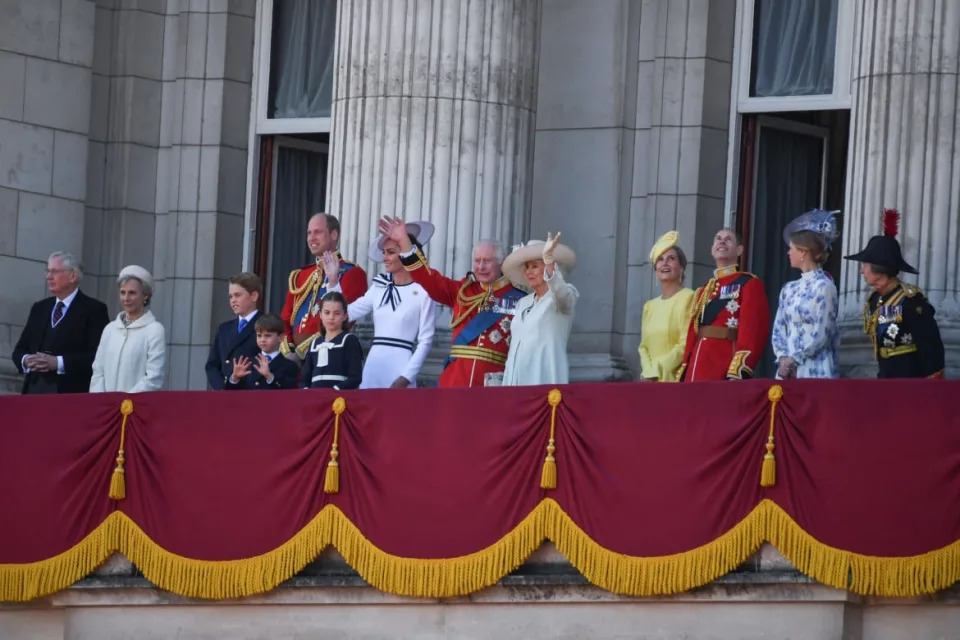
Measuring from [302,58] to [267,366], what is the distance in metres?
5.60

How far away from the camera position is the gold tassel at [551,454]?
15.4 meters

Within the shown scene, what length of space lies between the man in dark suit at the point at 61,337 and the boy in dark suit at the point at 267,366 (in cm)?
194

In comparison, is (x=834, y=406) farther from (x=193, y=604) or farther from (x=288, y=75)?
(x=288, y=75)

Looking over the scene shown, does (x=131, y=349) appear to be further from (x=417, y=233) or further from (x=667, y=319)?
(x=667, y=319)

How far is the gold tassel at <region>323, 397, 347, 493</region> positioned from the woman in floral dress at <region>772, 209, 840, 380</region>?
2780mm

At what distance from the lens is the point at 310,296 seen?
18359 mm

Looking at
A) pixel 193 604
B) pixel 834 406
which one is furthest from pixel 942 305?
pixel 193 604

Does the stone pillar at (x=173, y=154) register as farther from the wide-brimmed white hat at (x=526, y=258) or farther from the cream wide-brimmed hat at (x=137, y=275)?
the wide-brimmed white hat at (x=526, y=258)

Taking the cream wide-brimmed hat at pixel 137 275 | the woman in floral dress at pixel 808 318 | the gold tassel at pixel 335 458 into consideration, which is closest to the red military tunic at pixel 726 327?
the woman in floral dress at pixel 808 318

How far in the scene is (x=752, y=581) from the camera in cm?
1469

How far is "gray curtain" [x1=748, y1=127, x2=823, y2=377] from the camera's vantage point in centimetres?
2014

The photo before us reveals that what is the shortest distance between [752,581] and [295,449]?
128 inches

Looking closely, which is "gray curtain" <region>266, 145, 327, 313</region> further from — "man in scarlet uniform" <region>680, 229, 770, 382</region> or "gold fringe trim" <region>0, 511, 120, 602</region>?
"man in scarlet uniform" <region>680, 229, 770, 382</region>

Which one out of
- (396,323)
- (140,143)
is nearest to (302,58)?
(140,143)
